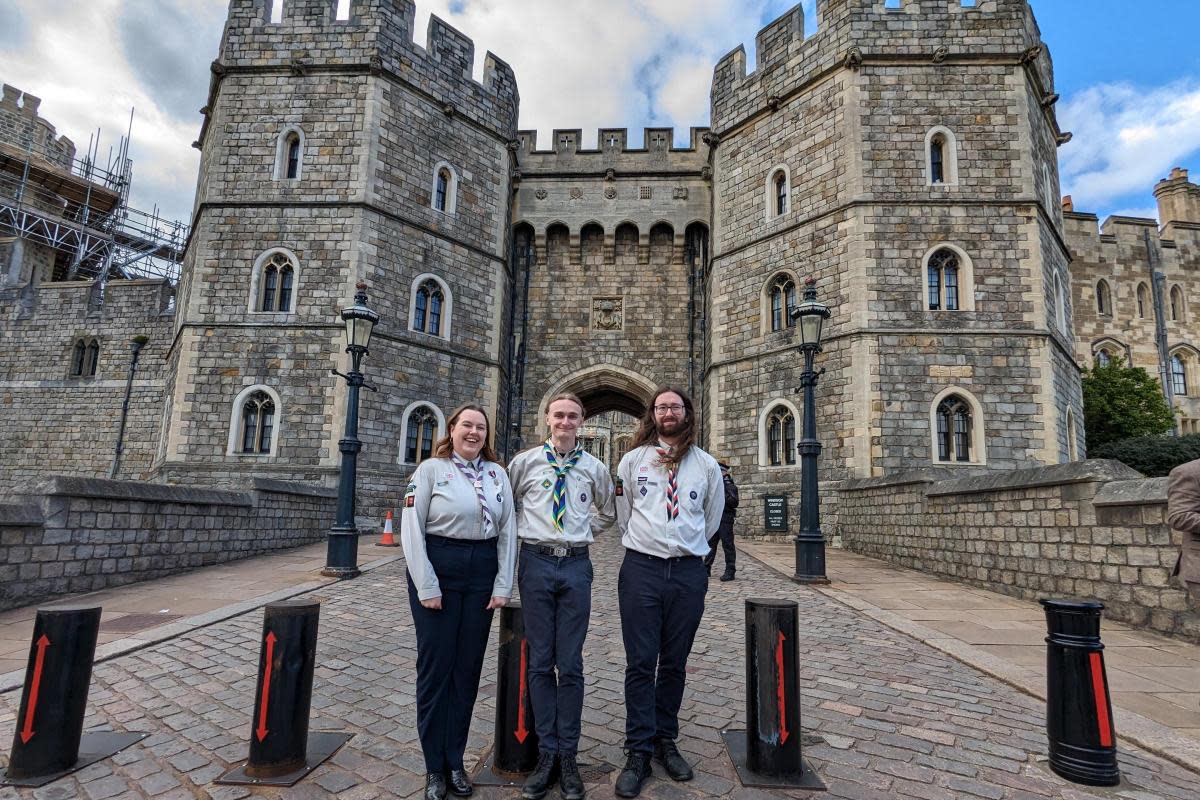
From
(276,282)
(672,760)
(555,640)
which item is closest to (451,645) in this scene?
(555,640)

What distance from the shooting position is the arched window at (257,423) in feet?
45.5

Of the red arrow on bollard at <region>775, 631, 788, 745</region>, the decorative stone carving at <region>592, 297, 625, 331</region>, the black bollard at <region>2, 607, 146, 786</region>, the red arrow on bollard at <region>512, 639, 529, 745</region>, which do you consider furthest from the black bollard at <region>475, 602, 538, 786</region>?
the decorative stone carving at <region>592, 297, 625, 331</region>

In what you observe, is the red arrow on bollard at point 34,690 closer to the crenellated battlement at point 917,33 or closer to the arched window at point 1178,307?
the crenellated battlement at point 917,33

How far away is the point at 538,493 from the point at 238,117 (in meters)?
16.5

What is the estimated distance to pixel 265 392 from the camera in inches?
552

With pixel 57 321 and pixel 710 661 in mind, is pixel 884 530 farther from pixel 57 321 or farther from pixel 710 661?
pixel 57 321

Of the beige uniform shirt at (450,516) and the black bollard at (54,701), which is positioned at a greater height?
the beige uniform shirt at (450,516)

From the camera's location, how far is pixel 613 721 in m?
3.52

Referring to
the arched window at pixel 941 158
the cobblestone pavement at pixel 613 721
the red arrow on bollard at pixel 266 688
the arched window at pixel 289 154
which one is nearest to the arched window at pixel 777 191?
the arched window at pixel 941 158

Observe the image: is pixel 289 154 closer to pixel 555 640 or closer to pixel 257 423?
pixel 257 423

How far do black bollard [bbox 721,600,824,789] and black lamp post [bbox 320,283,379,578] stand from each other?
6505 millimetres

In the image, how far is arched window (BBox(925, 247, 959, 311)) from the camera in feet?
44.6

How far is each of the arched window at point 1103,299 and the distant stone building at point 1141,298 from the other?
30mm

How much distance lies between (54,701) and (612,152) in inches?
723
